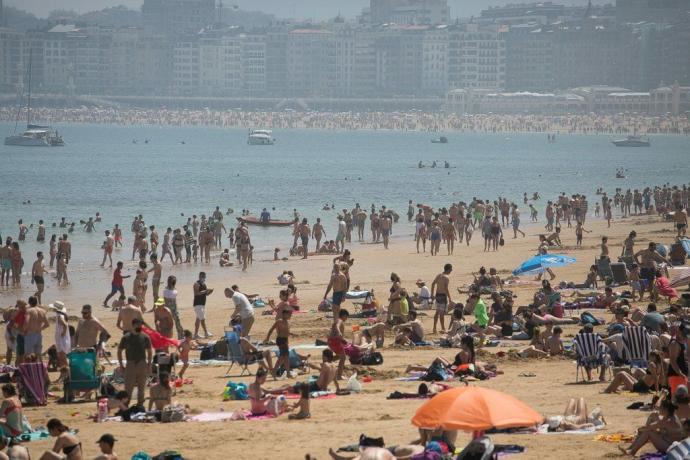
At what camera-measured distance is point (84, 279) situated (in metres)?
32.1

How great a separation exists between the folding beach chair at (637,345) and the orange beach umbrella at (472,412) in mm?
3899

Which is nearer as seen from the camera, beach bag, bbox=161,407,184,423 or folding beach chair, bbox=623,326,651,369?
beach bag, bbox=161,407,184,423

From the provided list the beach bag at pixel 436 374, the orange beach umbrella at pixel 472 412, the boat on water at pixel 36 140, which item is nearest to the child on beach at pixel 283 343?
the beach bag at pixel 436 374

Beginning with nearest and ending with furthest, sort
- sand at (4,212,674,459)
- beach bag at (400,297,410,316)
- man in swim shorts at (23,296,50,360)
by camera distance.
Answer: sand at (4,212,674,459) → man in swim shorts at (23,296,50,360) → beach bag at (400,297,410,316)

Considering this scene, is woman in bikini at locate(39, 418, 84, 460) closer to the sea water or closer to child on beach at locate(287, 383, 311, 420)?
child on beach at locate(287, 383, 311, 420)

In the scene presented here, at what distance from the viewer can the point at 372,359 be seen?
17797 mm

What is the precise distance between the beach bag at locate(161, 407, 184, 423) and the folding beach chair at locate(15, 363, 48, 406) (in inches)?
66.7

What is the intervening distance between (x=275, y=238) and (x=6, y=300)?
1737 centimetres

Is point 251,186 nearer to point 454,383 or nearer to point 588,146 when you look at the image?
point 454,383

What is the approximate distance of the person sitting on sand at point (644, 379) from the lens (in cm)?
1535

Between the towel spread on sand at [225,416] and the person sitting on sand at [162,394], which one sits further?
the person sitting on sand at [162,394]

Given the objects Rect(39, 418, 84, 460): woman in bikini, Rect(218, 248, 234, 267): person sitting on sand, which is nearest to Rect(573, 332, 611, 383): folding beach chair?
Rect(39, 418, 84, 460): woman in bikini

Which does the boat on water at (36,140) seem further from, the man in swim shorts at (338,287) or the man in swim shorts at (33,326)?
the man in swim shorts at (33,326)

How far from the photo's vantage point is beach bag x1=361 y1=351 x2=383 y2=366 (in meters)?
17.8
